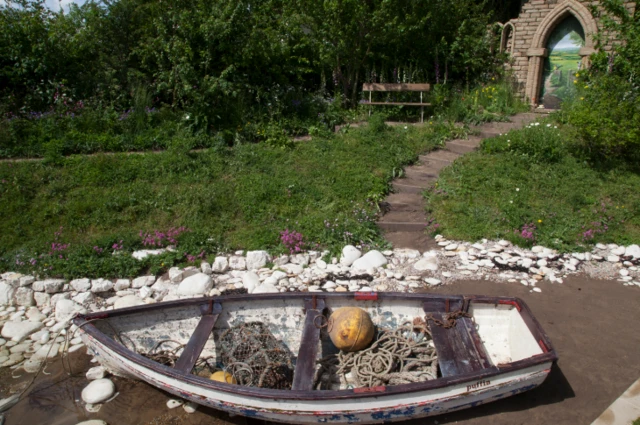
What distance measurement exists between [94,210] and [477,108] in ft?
28.8

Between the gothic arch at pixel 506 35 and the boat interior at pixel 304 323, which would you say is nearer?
the boat interior at pixel 304 323

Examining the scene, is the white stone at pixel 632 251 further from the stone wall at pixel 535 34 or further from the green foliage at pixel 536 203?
the stone wall at pixel 535 34

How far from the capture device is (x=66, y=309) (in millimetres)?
6441

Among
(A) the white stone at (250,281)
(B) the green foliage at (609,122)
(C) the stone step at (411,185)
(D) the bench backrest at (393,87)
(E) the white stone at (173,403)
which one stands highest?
(D) the bench backrest at (393,87)

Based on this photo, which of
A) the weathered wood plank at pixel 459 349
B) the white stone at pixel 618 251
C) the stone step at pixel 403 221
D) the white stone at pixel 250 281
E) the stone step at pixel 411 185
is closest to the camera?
the weathered wood plank at pixel 459 349

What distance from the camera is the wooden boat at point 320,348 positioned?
4156 millimetres

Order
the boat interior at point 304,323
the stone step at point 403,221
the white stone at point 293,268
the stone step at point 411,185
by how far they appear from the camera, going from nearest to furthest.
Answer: the boat interior at point 304,323, the white stone at point 293,268, the stone step at point 403,221, the stone step at point 411,185

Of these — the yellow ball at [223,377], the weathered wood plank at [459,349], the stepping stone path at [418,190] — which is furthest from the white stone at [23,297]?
the weathered wood plank at [459,349]

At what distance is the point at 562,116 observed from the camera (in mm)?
10883

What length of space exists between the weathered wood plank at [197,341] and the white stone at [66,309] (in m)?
2.28

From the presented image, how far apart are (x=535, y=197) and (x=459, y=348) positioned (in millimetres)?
4612

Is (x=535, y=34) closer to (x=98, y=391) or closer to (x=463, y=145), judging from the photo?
(x=463, y=145)

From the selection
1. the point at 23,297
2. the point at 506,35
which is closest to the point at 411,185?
the point at 23,297

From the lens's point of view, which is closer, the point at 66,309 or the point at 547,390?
the point at 547,390
